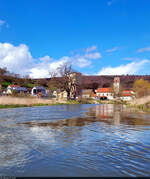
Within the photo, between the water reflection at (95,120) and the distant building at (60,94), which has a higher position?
the distant building at (60,94)

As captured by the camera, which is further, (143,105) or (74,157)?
(143,105)

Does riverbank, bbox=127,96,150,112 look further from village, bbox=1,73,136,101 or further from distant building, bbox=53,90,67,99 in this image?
distant building, bbox=53,90,67,99

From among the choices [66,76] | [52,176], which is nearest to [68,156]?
[52,176]

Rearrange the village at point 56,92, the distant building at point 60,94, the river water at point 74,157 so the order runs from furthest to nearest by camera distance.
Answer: the distant building at point 60,94 → the village at point 56,92 → the river water at point 74,157

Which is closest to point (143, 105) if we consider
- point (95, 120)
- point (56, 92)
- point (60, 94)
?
point (95, 120)

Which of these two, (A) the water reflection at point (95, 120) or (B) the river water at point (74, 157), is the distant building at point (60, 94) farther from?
(B) the river water at point (74, 157)

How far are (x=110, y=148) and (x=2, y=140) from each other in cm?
313

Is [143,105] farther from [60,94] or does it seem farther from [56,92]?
[60,94]

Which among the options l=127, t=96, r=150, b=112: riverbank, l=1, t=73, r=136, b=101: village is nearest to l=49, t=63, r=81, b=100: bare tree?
l=1, t=73, r=136, b=101: village

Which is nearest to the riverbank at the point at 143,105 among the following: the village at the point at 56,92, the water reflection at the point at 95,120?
the water reflection at the point at 95,120

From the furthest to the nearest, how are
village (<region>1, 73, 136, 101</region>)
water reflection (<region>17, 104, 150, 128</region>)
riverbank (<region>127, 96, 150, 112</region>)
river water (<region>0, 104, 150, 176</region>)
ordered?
village (<region>1, 73, 136, 101</region>) → riverbank (<region>127, 96, 150, 112</region>) → water reflection (<region>17, 104, 150, 128</region>) → river water (<region>0, 104, 150, 176</region>)

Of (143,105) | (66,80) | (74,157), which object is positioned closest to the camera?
(74,157)

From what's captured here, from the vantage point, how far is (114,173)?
3.30 meters

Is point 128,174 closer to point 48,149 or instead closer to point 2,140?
point 48,149
